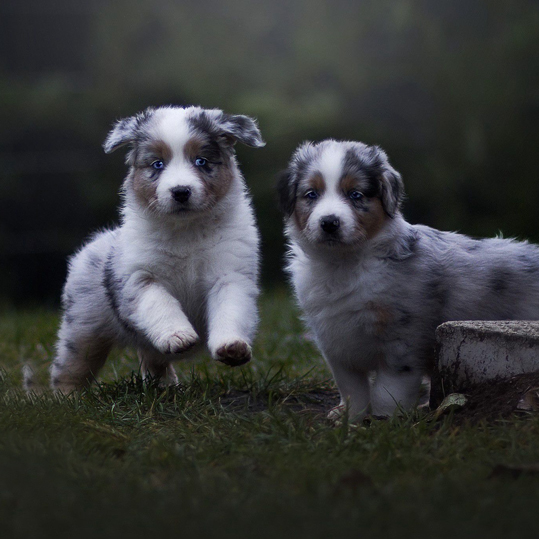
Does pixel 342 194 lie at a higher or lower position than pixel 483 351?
higher

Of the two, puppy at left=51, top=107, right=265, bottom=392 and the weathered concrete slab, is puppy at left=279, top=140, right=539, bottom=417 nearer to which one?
the weathered concrete slab

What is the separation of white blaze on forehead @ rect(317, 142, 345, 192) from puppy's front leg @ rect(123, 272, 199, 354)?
40.2 inches

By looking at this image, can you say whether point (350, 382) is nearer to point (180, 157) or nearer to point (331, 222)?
point (331, 222)

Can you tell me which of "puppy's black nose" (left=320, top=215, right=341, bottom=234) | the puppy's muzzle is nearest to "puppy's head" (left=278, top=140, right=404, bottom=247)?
"puppy's black nose" (left=320, top=215, right=341, bottom=234)

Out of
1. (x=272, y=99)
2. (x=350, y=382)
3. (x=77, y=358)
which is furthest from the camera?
(x=272, y=99)

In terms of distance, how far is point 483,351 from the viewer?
3814 millimetres

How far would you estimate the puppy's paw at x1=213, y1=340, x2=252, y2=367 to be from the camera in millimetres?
3971

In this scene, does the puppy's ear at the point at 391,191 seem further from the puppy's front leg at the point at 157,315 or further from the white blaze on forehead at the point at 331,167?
the puppy's front leg at the point at 157,315

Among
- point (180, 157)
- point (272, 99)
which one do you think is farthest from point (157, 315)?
point (272, 99)

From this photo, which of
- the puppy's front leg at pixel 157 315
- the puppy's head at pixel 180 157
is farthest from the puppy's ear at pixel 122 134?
the puppy's front leg at pixel 157 315

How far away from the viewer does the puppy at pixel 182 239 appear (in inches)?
170

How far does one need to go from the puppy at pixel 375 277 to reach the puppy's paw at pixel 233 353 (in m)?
0.57

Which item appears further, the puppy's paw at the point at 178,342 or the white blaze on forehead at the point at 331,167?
the white blaze on forehead at the point at 331,167

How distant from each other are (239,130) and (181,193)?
0.69 meters
